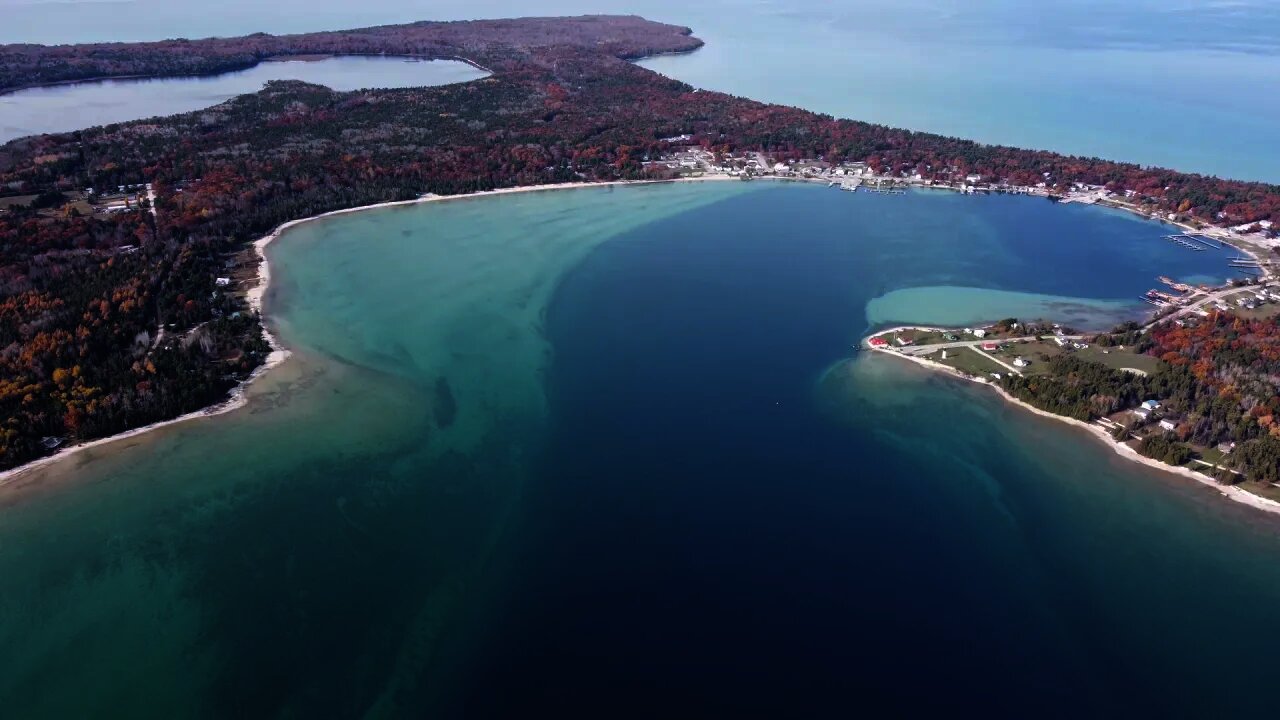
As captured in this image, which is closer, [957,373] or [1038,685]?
[1038,685]

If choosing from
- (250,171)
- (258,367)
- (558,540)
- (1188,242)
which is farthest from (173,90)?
(1188,242)

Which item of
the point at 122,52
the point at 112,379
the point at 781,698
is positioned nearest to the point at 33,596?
the point at 112,379

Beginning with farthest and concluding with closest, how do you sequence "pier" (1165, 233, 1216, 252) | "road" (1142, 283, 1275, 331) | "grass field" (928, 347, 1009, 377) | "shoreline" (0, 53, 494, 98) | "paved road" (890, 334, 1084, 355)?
"shoreline" (0, 53, 494, 98) < "pier" (1165, 233, 1216, 252) < "road" (1142, 283, 1275, 331) < "paved road" (890, 334, 1084, 355) < "grass field" (928, 347, 1009, 377)

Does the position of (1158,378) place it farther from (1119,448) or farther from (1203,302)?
(1203,302)

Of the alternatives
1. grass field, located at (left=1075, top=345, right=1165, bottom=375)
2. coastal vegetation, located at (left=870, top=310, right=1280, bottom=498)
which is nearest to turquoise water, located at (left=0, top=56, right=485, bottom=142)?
coastal vegetation, located at (left=870, top=310, right=1280, bottom=498)

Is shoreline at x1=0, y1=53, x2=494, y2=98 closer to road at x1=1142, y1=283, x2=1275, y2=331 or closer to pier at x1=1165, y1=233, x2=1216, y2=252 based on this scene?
pier at x1=1165, y1=233, x2=1216, y2=252

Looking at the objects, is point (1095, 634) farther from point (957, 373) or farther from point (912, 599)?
point (957, 373)
